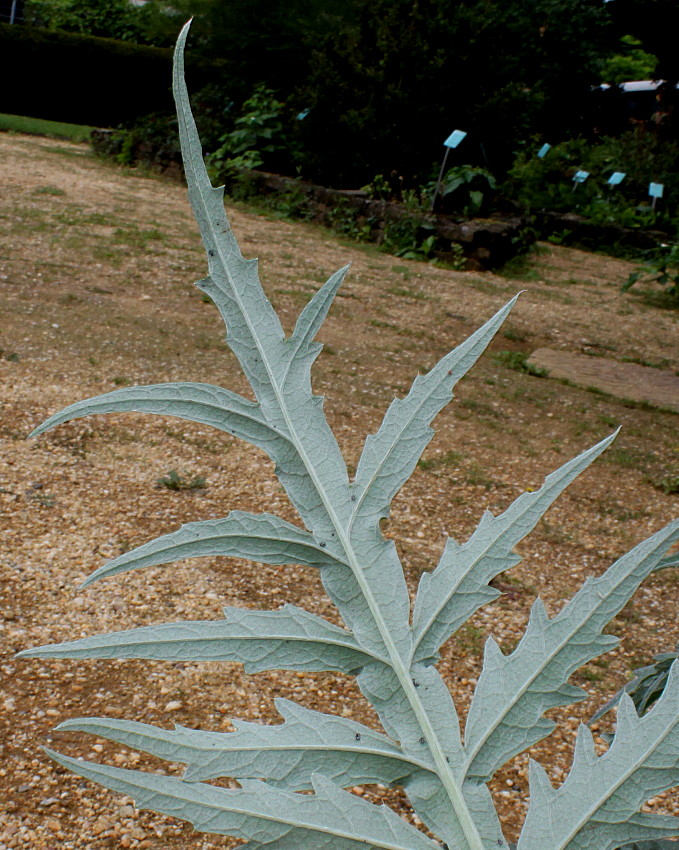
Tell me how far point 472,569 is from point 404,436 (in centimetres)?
9

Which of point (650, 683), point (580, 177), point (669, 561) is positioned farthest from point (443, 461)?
Result: point (580, 177)

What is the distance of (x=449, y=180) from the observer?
32.4ft

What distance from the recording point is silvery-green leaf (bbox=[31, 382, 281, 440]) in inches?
19.4

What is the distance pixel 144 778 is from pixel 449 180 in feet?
32.6

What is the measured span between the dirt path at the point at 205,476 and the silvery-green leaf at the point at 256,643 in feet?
5.56

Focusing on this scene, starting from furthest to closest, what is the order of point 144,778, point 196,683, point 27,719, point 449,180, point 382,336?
point 449,180 → point 382,336 → point 196,683 → point 27,719 → point 144,778

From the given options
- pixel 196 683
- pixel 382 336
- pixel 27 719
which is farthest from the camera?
pixel 382 336

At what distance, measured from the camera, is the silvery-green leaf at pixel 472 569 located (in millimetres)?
514

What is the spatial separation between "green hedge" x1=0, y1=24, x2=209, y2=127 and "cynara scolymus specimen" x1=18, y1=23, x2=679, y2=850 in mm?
18253

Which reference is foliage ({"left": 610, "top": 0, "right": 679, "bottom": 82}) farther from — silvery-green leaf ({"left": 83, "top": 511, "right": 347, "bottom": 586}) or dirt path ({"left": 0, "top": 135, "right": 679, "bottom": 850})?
silvery-green leaf ({"left": 83, "top": 511, "right": 347, "bottom": 586})

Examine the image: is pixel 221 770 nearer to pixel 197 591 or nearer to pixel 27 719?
pixel 27 719

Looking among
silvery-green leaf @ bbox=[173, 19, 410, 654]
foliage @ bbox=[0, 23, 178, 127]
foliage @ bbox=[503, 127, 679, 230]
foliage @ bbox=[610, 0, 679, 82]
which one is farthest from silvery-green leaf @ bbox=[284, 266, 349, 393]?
foliage @ bbox=[0, 23, 178, 127]

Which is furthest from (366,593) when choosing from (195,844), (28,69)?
(28,69)

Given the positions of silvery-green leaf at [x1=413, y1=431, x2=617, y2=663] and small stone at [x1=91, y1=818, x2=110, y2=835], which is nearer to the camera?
silvery-green leaf at [x1=413, y1=431, x2=617, y2=663]
